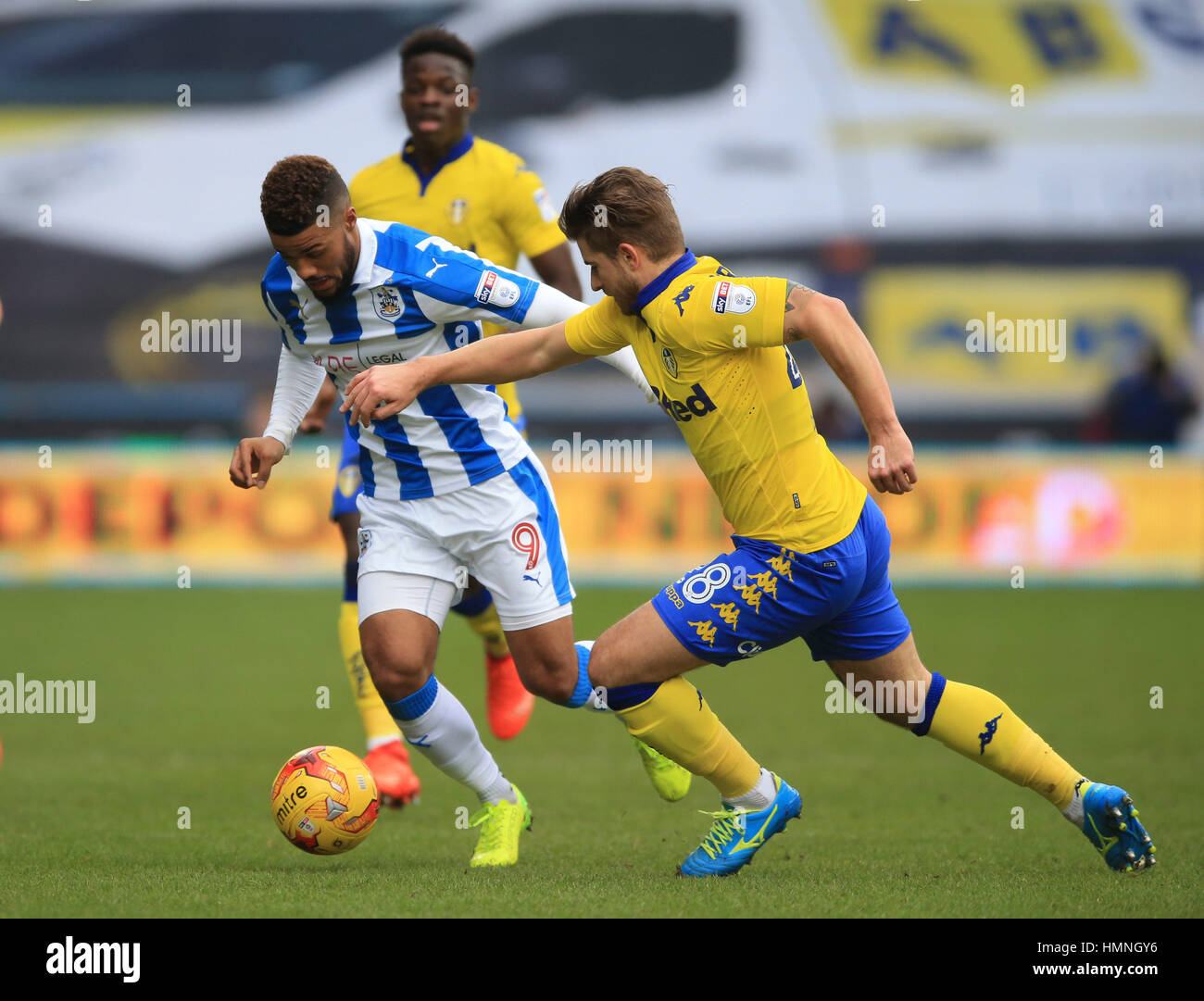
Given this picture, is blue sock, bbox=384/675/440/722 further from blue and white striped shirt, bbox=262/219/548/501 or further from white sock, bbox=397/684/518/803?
blue and white striped shirt, bbox=262/219/548/501

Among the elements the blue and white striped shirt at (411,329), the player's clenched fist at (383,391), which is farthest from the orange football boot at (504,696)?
the player's clenched fist at (383,391)

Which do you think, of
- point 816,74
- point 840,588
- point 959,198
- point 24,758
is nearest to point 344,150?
point 816,74

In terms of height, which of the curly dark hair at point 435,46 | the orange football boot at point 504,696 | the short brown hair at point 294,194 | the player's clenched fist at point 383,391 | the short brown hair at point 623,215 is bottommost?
the orange football boot at point 504,696

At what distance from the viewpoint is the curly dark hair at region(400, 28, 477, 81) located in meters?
6.27

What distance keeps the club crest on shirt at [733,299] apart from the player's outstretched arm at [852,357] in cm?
12

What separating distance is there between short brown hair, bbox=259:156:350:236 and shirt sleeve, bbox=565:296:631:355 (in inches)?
33.8

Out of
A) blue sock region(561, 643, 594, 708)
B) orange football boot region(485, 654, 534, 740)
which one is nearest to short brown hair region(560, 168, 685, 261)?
blue sock region(561, 643, 594, 708)

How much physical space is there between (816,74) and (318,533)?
12.1m

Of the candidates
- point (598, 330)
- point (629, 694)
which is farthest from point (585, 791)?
point (598, 330)

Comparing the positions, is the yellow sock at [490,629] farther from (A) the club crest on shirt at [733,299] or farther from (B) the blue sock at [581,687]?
(A) the club crest on shirt at [733,299]

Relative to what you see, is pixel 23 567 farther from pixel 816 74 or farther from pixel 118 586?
pixel 816 74

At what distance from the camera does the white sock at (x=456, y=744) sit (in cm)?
526

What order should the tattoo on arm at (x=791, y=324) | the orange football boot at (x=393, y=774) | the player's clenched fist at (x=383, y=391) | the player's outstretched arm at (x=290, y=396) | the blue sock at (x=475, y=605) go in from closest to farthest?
the tattoo on arm at (x=791, y=324), the player's clenched fist at (x=383, y=391), the player's outstretched arm at (x=290, y=396), the orange football boot at (x=393, y=774), the blue sock at (x=475, y=605)

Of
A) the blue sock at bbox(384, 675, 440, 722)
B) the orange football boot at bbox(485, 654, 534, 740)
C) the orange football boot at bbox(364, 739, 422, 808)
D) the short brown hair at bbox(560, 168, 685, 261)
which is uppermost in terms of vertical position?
the short brown hair at bbox(560, 168, 685, 261)
